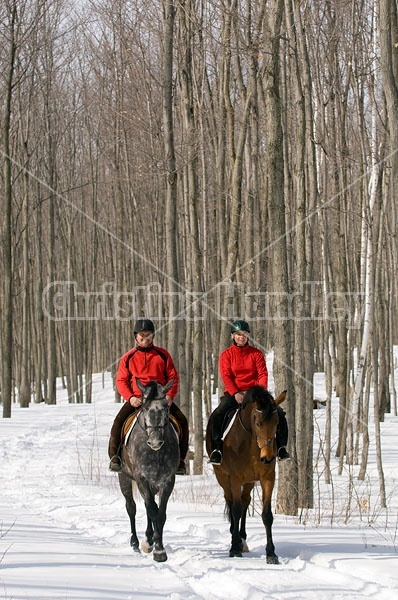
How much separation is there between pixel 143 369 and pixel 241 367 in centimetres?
102

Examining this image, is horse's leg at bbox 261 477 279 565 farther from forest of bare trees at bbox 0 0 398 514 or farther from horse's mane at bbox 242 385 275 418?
forest of bare trees at bbox 0 0 398 514

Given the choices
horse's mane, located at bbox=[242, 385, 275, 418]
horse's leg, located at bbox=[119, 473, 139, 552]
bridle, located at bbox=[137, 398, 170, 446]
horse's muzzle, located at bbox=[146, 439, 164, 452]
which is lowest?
horse's leg, located at bbox=[119, 473, 139, 552]

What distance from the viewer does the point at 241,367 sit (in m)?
8.43

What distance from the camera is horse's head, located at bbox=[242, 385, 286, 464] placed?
23.5 ft

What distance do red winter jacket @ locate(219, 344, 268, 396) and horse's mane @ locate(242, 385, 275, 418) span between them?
0.86 metres

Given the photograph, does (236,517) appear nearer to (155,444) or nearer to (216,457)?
(216,457)

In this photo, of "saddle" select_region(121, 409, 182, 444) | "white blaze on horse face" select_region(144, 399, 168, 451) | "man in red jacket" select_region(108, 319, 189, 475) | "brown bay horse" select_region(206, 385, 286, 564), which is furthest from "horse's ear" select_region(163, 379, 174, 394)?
"brown bay horse" select_region(206, 385, 286, 564)

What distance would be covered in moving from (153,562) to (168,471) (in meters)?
0.96

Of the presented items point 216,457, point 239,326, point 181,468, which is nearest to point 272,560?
point 216,457

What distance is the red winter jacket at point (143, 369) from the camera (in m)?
8.23

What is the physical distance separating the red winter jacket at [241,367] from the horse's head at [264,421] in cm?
94

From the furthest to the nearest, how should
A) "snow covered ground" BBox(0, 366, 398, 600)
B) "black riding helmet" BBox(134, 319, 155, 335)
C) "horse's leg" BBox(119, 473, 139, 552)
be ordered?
"black riding helmet" BBox(134, 319, 155, 335) → "horse's leg" BBox(119, 473, 139, 552) → "snow covered ground" BBox(0, 366, 398, 600)

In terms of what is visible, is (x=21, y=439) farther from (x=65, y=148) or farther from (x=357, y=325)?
(x=65, y=148)

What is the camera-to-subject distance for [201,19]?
17766 millimetres
